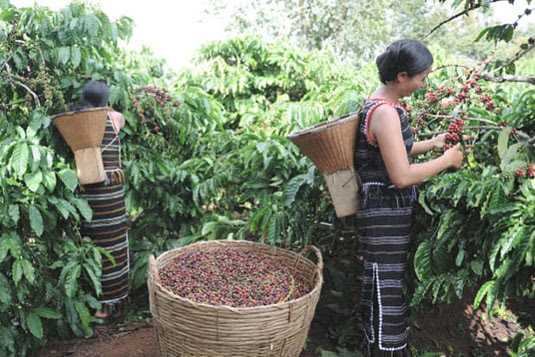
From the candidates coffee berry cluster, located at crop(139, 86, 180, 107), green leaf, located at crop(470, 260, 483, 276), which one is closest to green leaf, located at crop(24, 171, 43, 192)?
coffee berry cluster, located at crop(139, 86, 180, 107)

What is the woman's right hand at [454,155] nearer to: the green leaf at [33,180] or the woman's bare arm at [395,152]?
the woman's bare arm at [395,152]

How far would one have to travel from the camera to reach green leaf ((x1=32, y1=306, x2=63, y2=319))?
2078 mm

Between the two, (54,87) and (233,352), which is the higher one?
(54,87)

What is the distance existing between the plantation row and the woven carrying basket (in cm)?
44

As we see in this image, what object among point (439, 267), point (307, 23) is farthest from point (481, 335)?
point (307, 23)

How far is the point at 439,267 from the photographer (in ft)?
5.07

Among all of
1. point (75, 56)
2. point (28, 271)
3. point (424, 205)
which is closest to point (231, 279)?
point (424, 205)

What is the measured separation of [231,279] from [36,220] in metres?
0.91

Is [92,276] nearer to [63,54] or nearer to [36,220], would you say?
[36,220]

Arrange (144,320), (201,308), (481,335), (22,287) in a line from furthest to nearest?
(144,320) < (481,335) < (22,287) < (201,308)

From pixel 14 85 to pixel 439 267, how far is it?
2180 millimetres

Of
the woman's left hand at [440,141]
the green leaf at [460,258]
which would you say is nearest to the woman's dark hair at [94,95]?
the woman's left hand at [440,141]

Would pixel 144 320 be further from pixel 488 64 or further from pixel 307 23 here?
pixel 307 23

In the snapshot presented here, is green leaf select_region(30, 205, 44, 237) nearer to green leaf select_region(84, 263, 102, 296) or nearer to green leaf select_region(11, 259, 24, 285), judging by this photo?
green leaf select_region(11, 259, 24, 285)
